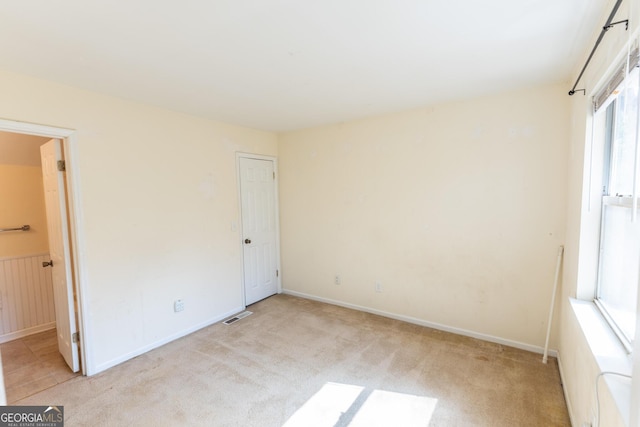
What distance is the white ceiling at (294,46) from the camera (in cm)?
145

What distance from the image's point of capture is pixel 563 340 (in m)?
2.32

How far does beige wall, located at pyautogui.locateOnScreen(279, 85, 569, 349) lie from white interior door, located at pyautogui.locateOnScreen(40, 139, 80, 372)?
248 cm

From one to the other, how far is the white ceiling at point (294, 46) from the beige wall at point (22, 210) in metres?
1.73

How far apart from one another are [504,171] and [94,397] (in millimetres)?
3810

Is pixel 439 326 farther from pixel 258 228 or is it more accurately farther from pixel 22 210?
pixel 22 210

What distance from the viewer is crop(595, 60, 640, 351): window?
4.55ft

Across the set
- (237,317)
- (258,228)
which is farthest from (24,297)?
(258,228)

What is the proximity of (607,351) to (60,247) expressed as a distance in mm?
3710

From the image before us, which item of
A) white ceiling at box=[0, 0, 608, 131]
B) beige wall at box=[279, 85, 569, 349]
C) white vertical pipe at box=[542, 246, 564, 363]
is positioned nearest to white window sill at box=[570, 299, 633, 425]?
white vertical pipe at box=[542, 246, 564, 363]

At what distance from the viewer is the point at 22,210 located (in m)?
3.22

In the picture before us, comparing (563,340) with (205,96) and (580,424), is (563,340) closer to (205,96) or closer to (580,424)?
(580,424)
